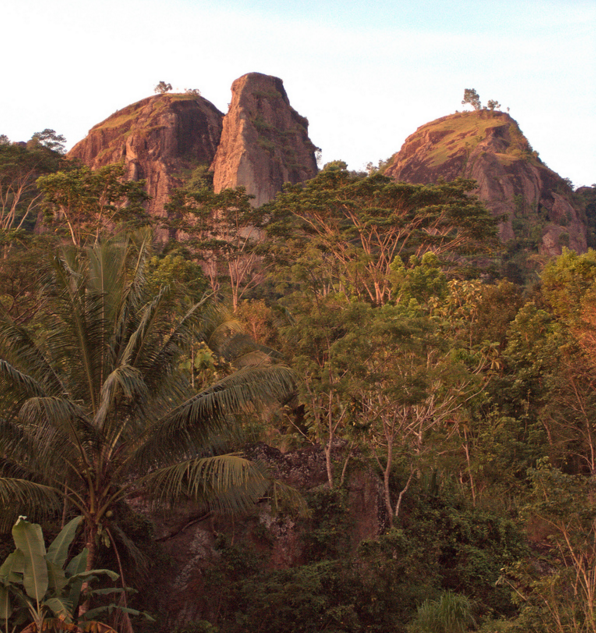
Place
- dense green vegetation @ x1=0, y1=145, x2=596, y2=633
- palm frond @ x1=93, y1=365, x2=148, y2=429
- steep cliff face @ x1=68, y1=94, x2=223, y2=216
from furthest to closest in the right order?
1. steep cliff face @ x1=68, y1=94, x2=223, y2=216
2. dense green vegetation @ x1=0, y1=145, x2=596, y2=633
3. palm frond @ x1=93, y1=365, x2=148, y2=429

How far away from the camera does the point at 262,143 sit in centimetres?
4578

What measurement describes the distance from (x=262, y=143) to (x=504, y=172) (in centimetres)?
1904

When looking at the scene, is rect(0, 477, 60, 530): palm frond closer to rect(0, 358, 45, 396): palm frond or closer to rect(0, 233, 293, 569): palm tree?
rect(0, 233, 293, 569): palm tree

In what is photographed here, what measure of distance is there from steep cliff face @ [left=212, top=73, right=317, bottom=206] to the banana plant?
1445 inches

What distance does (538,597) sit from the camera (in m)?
8.34

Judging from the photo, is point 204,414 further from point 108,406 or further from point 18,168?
point 18,168

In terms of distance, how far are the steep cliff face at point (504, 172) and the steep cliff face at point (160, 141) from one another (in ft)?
58.8

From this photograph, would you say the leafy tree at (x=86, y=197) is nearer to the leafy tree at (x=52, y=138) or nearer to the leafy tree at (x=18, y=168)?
the leafy tree at (x=18, y=168)

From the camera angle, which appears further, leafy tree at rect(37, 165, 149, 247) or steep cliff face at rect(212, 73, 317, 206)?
steep cliff face at rect(212, 73, 317, 206)

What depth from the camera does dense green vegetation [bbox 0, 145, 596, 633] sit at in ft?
25.9

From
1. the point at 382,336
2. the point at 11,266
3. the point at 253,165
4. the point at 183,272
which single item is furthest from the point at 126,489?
the point at 253,165

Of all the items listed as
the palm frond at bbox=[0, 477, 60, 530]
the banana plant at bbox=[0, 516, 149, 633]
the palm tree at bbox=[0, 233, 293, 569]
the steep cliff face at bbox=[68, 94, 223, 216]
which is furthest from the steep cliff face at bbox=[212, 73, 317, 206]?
the banana plant at bbox=[0, 516, 149, 633]

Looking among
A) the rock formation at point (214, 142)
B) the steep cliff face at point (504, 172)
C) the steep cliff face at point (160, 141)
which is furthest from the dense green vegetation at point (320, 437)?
the steep cliff face at point (160, 141)

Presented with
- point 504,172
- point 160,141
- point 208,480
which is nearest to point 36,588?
point 208,480
